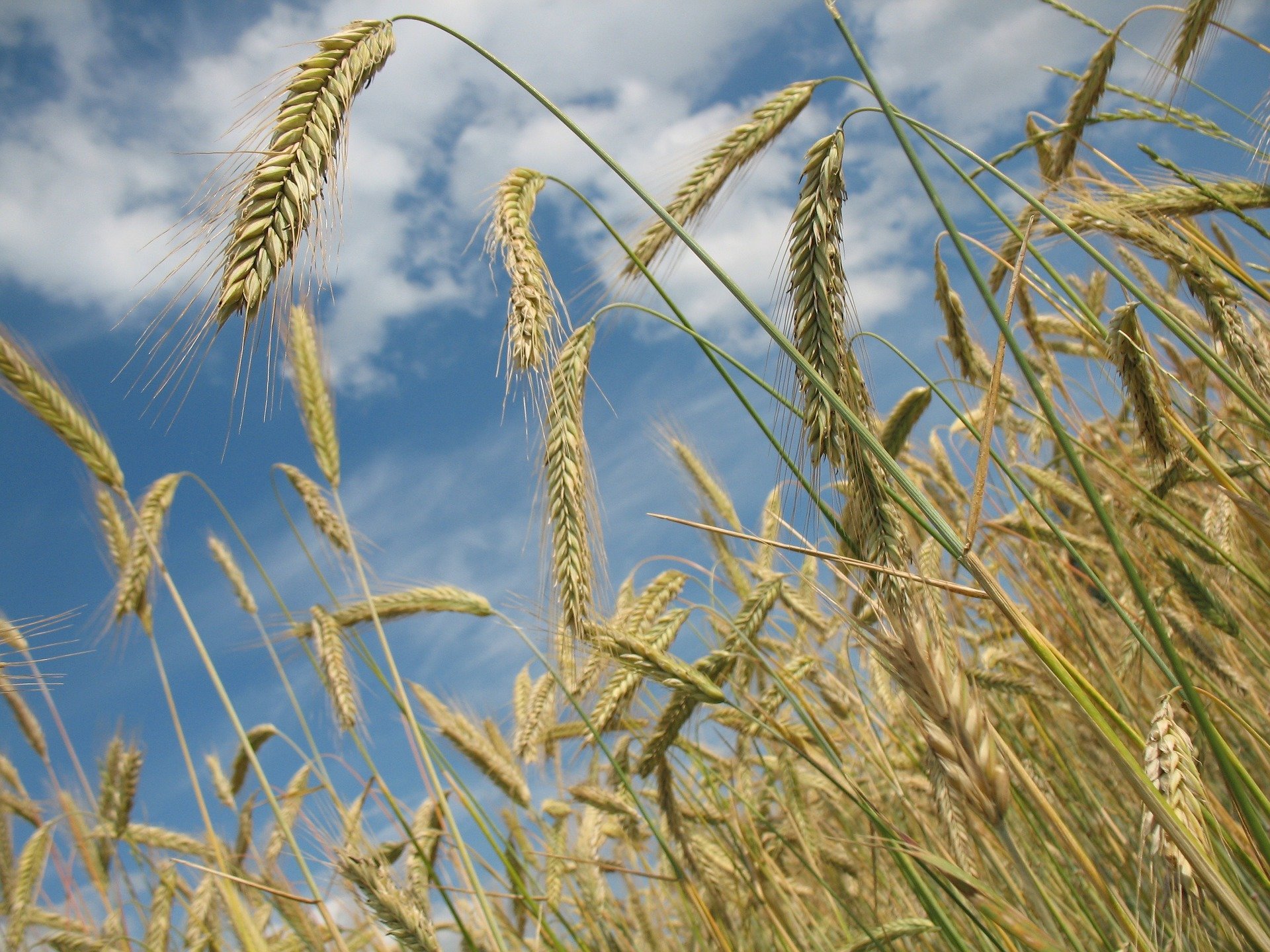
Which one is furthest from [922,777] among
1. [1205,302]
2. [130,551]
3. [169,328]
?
[130,551]

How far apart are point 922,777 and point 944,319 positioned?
5.77 ft

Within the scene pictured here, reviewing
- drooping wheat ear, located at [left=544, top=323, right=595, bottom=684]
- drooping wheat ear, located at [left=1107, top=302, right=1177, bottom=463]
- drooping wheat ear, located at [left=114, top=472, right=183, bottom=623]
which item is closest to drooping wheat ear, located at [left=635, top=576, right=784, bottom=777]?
drooping wheat ear, located at [left=544, top=323, right=595, bottom=684]

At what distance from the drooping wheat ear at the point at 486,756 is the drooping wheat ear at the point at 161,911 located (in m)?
1.32

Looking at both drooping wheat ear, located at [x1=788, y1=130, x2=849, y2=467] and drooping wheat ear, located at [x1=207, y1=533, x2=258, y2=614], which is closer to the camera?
drooping wheat ear, located at [x1=788, y1=130, x2=849, y2=467]

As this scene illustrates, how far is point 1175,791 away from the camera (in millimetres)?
1195

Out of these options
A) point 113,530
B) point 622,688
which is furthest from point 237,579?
point 622,688

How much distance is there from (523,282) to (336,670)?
2.15 metres

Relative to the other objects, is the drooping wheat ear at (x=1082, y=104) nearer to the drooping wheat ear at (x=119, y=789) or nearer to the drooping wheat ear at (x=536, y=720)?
the drooping wheat ear at (x=536, y=720)

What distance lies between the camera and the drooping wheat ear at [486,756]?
11.6 feet

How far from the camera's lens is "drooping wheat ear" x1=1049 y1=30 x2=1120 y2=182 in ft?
8.52

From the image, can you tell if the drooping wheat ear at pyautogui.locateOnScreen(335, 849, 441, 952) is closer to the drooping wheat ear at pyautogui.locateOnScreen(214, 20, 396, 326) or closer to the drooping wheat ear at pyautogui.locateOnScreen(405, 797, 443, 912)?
the drooping wheat ear at pyautogui.locateOnScreen(405, 797, 443, 912)

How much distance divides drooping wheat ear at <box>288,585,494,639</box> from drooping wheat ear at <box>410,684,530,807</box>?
2.74ft

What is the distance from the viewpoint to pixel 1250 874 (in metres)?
1.64

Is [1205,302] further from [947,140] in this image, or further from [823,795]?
[823,795]
